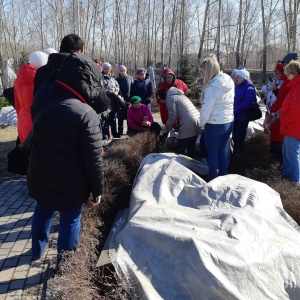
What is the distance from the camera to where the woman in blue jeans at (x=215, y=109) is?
4.03m

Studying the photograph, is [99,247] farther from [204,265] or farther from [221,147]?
[221,147]

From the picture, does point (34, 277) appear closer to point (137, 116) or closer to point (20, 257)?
point (20, 257)

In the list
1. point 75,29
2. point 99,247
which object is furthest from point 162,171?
point 75,29

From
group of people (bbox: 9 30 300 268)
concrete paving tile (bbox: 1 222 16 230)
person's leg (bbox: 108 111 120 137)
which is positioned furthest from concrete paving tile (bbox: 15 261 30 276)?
person's leg (bbox: 108 111 120 137)

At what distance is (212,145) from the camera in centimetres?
430

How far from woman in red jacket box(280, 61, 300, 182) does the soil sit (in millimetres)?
3937

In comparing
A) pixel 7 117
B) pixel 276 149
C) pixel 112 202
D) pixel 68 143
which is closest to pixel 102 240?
pixel 112 202

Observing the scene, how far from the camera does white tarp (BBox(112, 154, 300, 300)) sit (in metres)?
2.21

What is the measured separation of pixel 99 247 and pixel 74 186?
971mm

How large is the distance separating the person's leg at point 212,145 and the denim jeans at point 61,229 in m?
2.21

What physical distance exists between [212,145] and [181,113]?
841 millimetres

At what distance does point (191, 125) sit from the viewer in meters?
4.93

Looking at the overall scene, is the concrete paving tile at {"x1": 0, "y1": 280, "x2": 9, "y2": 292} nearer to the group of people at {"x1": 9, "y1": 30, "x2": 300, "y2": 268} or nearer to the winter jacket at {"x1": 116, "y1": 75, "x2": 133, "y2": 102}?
the group of people at {"x1": 9, "y1": 30, "x2": 300, "y2": 268}

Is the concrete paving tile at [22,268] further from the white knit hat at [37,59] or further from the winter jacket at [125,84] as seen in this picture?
the winter jacket at [125,84]
